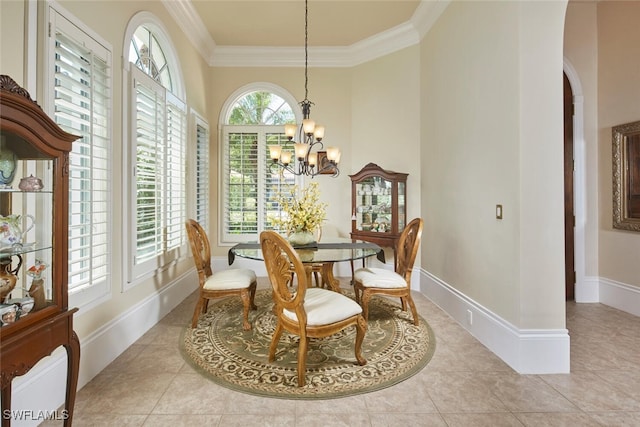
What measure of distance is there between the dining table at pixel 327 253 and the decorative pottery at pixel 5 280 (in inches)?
60.0

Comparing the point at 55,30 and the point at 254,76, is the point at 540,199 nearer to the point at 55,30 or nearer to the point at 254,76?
the point at 55,30

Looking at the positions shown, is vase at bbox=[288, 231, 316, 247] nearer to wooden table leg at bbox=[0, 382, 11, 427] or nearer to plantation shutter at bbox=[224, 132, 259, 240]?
plantation shutter at bbox=[224, 132, 259, 240]

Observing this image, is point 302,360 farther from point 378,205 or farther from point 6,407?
point 378,205

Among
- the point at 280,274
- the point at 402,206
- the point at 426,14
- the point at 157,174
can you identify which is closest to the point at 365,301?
the point at 280,274

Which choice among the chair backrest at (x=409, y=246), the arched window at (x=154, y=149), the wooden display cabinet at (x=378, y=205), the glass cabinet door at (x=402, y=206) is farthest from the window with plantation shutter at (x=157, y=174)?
the glass cabinet door at (x=402, y=206)

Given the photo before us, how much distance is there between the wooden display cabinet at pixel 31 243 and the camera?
130 cm

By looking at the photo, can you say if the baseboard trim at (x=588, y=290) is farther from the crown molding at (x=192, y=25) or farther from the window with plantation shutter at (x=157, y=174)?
the crown molding at (x=192, y=25)

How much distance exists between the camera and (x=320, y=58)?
5105mm

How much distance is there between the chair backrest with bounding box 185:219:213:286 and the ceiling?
2787mm

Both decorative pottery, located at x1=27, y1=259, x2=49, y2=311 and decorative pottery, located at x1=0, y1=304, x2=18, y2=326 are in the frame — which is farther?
decorative pottery, located at x1=27, y1=259, x2=49, y2=311

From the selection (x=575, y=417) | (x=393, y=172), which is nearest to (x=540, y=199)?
(x=575, y=417)

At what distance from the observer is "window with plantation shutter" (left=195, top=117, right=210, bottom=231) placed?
462 cm

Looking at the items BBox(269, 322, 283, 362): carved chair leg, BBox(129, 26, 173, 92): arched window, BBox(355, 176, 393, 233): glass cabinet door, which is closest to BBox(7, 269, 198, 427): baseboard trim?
BBox(269, 322, 283, 362): carved chair leg

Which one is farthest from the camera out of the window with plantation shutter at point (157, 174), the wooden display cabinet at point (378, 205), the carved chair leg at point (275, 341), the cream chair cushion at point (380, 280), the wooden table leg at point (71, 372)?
the wooden display cabinet at point (378, 205)
